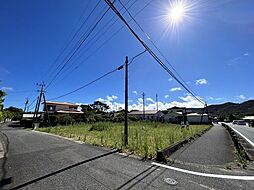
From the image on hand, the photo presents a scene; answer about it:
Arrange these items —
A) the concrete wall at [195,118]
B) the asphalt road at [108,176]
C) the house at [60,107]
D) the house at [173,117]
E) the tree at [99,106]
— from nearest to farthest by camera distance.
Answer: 1. the asphalt road at [108,176]
2. the house at [60,107]
3. the concrete wall at [195,118]
4. the house at [173,117]
5. the tree at [99,106]

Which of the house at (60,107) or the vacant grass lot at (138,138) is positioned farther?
the house at (60,107)

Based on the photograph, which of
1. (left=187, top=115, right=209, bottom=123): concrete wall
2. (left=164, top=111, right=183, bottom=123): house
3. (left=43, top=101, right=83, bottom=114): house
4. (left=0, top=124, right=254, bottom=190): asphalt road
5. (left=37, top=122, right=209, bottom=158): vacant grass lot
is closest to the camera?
(left=0, top=124, right=254, bottom=190): asphalt road

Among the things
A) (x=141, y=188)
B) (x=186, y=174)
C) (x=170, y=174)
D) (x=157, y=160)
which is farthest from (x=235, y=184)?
(x=157, y=160)

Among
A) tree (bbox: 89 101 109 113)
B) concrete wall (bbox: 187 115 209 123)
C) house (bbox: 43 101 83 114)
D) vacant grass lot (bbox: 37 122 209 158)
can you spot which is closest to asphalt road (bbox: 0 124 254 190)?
vacant grass lot (bbox: 37 122 209 158)

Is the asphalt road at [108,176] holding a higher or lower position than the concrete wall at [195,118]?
lower

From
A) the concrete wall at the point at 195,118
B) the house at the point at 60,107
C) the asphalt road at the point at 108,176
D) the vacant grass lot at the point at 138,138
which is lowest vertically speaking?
the asphalt road at the point at 108,176

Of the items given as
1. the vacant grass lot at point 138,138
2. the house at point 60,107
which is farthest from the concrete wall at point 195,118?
the vacant grass lot at point 138,138

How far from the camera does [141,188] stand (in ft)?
13.7

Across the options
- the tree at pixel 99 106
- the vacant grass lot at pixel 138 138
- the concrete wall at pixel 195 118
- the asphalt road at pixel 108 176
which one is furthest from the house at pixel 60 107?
the asphalt road at pixel 108 176

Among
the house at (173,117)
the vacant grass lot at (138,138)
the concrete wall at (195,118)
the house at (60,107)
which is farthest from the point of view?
the house at (173,117)

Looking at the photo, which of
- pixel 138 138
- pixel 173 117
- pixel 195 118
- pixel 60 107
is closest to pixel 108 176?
pixel 138 138

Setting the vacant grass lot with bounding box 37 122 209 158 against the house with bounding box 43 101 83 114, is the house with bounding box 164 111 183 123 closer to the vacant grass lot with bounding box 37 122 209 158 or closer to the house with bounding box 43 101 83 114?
the house with bounding box 43 101 83 114

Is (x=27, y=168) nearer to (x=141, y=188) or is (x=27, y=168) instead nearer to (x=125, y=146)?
(x=141, y=188)

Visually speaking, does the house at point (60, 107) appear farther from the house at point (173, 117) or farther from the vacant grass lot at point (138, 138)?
the vacant grass lot at point (138, 138)
